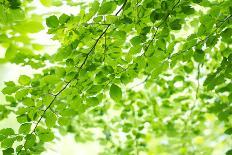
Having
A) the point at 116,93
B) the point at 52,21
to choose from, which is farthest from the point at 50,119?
the point at 52,21

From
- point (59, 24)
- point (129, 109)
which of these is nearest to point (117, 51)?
point (59, 24)

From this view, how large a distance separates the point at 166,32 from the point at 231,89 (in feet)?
2.02

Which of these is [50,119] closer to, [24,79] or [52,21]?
[24,79]

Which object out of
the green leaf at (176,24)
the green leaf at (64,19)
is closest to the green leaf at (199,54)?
the green leaf at (176,24)

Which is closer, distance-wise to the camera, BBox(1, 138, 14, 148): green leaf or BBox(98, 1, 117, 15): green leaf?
BBox(98, 1, 117, 15): green leaf

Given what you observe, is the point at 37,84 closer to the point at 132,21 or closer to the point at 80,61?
the point at 80,61

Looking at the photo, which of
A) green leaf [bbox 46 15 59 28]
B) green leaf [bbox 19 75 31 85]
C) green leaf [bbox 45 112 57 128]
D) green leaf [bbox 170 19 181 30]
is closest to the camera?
green leaf [bbox 46 15 59 28]

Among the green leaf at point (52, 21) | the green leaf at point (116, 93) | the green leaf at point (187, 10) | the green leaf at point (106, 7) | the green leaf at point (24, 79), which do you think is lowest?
the green leaf at point (116, 93)

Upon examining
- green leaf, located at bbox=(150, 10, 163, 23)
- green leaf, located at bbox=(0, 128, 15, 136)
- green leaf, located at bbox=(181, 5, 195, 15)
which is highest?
green leaf, located at bbox=(181, 5, 195, 15)

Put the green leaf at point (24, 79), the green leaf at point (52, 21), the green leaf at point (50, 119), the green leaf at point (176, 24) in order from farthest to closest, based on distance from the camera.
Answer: the green leaf at point (24, 79) → the green leaf at point (50, 119) → the green leaf at point (176, 24) → the green leaf at point (52, 21)

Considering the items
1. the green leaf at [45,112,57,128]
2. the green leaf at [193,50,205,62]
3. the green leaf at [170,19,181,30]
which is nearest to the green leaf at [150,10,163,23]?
the green leaf at [170,19,181,30]

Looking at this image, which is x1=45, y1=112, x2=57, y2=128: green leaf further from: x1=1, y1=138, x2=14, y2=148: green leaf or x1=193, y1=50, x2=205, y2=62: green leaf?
x1=193, y1=50, x2=205, y2=62: green leaf

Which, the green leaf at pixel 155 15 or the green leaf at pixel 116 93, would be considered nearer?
the green leaf at pixel 155 15

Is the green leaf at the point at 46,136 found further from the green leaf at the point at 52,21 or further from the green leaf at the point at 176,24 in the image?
the green leaf at the point at 176,24
